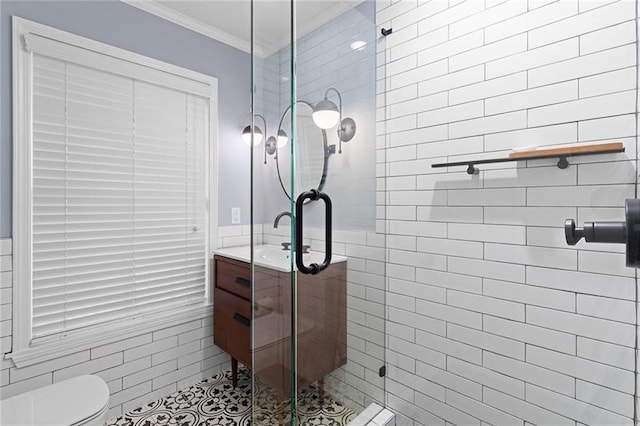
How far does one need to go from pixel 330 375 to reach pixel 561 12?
63.0 inches

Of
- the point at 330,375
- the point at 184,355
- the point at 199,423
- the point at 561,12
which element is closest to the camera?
the point at 561,12

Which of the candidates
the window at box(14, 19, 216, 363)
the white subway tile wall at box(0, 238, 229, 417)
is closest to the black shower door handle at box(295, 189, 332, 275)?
the window at box(14, 19, 216, 363)

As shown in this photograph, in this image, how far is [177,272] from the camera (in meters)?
2.16

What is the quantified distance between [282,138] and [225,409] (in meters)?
1.78

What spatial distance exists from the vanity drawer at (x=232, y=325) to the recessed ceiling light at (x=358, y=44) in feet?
4.97

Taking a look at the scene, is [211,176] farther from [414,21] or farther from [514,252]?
[514,252]

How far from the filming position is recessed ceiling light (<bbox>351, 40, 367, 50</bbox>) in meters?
1.39

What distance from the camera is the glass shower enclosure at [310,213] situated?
1.11 metres

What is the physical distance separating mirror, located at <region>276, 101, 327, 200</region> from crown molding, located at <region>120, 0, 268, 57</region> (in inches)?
61.6

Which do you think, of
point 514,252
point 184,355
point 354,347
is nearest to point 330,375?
point 354,347

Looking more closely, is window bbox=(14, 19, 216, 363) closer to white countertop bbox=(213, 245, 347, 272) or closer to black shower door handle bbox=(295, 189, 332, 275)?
white countertop bbox=(213, 245, 347, 272)

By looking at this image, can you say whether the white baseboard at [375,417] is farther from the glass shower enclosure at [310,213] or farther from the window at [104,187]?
the window at [104,187]

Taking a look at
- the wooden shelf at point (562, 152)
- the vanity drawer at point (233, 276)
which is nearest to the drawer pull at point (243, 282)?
the vanity drawer at point (233, 276)

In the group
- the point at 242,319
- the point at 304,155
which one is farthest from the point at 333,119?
the point at 242,319
